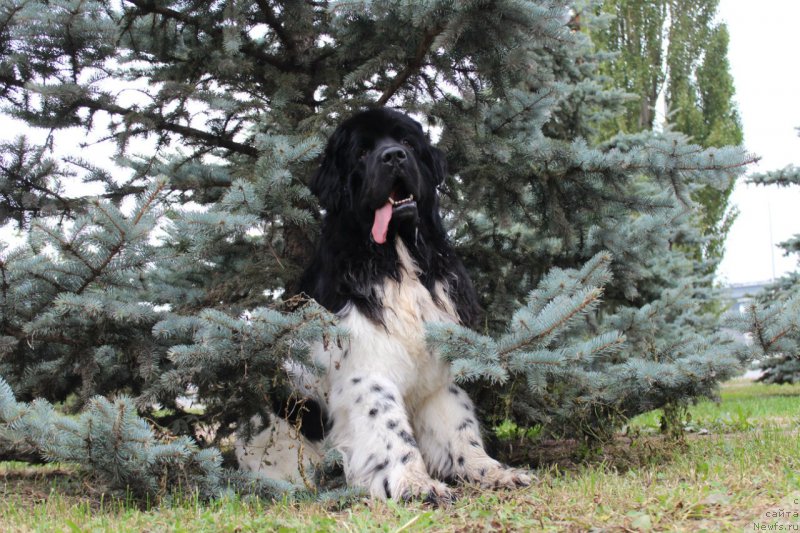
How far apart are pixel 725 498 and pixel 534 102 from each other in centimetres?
257

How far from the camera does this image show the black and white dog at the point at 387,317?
10.3 feet

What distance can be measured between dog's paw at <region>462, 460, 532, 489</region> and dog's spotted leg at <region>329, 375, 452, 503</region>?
268mm

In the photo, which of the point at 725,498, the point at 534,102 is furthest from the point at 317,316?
the point at 534,102

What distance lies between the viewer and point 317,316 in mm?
2936

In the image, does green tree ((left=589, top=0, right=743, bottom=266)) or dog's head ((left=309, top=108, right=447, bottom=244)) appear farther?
green tree ((left=589, top=0, right=743, bottom=266))

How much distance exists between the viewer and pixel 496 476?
10.5 ft

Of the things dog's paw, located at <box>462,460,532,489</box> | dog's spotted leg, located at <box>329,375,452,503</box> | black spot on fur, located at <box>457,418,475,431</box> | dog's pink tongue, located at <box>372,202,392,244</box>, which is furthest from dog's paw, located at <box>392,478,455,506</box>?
dog's pink tongue, located at <box>372,202,392,244</box>

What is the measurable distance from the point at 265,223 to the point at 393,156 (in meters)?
0.88

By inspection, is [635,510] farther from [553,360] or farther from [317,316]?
[317,316]

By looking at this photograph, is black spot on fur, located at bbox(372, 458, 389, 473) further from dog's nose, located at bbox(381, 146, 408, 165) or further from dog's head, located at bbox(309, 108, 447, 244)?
dog's nose, located at bbox(381, 146, 408, 165)

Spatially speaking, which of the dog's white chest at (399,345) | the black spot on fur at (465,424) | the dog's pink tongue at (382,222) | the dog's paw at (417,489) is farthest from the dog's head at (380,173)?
the dog's paw at (417,489)

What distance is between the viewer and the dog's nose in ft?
10.6

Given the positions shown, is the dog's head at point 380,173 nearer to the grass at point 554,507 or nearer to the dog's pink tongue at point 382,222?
the dog's pink tongue at point 382,222

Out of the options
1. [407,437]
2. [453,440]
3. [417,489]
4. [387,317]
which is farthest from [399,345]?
[417,489]
